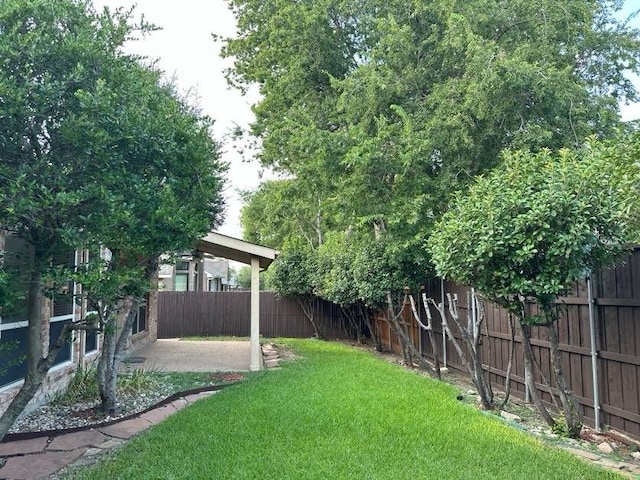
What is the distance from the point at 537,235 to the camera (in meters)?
4.22

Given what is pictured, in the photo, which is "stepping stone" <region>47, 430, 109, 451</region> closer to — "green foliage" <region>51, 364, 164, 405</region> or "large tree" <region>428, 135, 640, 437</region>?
"green foliage" <region>51, 364, 164, 405</region>

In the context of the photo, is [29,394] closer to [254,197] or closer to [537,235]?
[537,235]

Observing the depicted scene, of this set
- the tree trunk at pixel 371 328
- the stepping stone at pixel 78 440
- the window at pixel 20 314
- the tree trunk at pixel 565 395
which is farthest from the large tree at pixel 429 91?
the stepping stone at pixel 78 440

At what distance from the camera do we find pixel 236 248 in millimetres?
8867

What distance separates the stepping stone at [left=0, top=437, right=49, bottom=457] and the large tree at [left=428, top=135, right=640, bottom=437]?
429 centimetres

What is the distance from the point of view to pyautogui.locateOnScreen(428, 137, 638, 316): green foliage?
407cm

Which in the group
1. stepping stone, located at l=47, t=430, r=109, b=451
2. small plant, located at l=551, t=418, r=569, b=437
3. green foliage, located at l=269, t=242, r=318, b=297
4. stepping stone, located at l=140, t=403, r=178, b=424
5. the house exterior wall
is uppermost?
green foliage, located at l=269, t=242, r=318, b=297

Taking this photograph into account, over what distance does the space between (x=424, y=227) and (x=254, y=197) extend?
17.6 m

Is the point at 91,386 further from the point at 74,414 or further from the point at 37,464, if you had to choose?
the point at 37,464

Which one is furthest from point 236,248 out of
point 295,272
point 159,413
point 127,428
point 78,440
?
point 295,272

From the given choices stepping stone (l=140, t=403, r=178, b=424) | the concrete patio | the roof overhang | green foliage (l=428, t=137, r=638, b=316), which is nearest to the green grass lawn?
stepping stone (l=140, t=403, r=178, b=424)

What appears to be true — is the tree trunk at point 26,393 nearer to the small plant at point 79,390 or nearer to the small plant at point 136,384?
the small plant at point 79,390

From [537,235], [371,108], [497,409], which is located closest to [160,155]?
[537,235]

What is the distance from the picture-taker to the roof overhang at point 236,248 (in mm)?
8641
